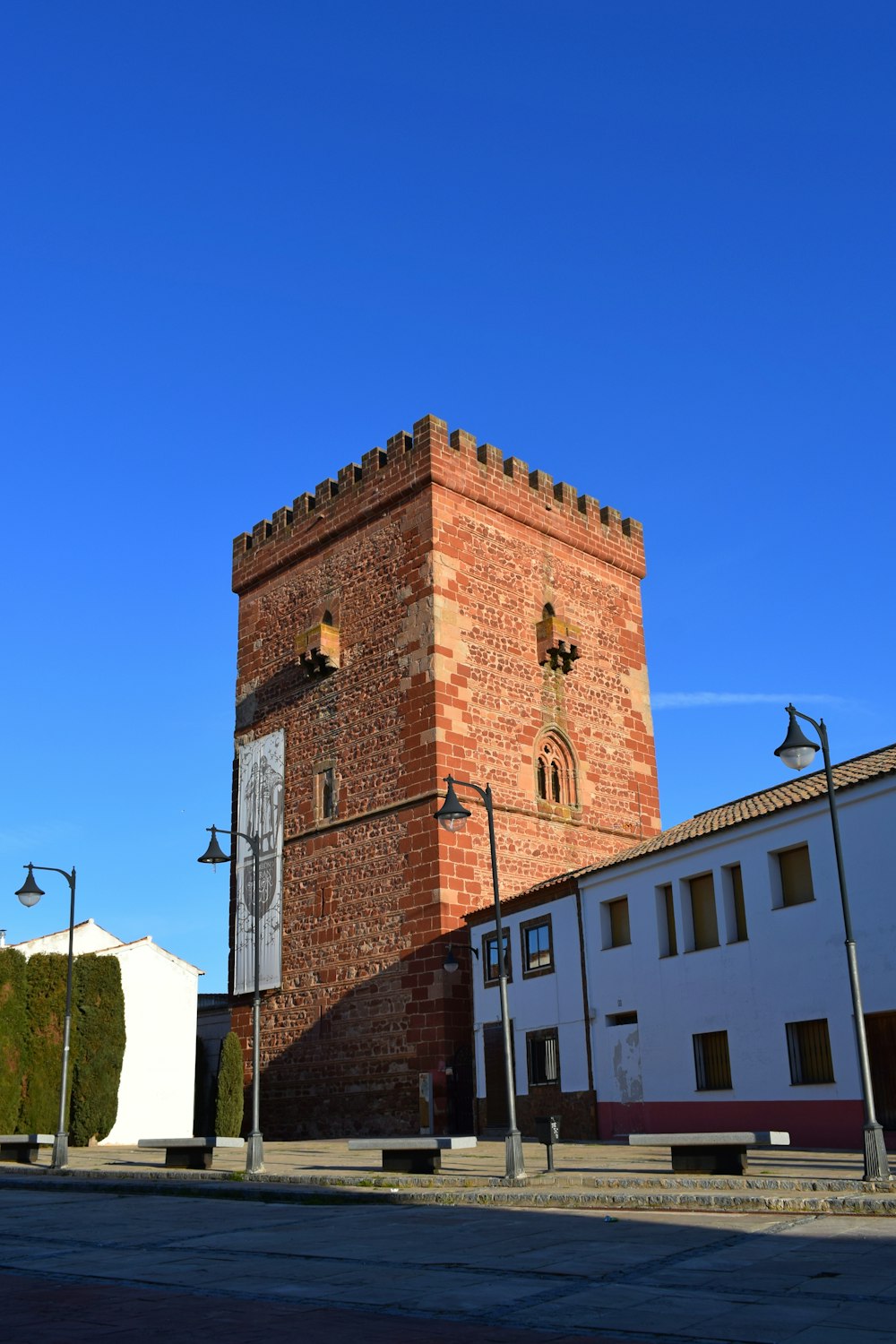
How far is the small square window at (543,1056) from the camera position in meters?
25.2

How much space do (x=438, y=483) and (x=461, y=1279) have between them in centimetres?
2399

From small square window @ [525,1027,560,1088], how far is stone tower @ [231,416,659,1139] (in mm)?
2196

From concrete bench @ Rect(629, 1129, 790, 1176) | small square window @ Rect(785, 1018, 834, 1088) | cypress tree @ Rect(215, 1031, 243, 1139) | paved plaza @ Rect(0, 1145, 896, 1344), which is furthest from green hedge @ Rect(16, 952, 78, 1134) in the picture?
concrete bench @ Rect(629, 1129, 790, 1176)

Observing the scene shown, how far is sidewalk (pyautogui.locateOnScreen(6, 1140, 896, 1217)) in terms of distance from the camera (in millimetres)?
13141

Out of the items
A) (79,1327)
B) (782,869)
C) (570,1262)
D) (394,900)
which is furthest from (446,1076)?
(79,1327)

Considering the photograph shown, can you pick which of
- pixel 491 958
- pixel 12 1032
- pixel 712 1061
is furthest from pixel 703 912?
pixel 12 1032

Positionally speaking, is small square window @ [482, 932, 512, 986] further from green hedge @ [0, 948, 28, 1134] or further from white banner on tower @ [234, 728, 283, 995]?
green hedge @ [0, 948, 28, 1134]

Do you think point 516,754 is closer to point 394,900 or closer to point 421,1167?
point 394,900

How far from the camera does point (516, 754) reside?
1226 inches

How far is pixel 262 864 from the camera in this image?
34.0 metres

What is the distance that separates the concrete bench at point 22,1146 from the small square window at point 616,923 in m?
12.2

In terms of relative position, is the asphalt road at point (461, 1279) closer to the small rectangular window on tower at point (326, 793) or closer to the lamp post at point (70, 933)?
the lamp post at point (70, 933)

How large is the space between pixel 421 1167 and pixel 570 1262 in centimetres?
903

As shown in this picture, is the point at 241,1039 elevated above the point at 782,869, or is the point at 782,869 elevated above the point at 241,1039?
the point at 782,869
